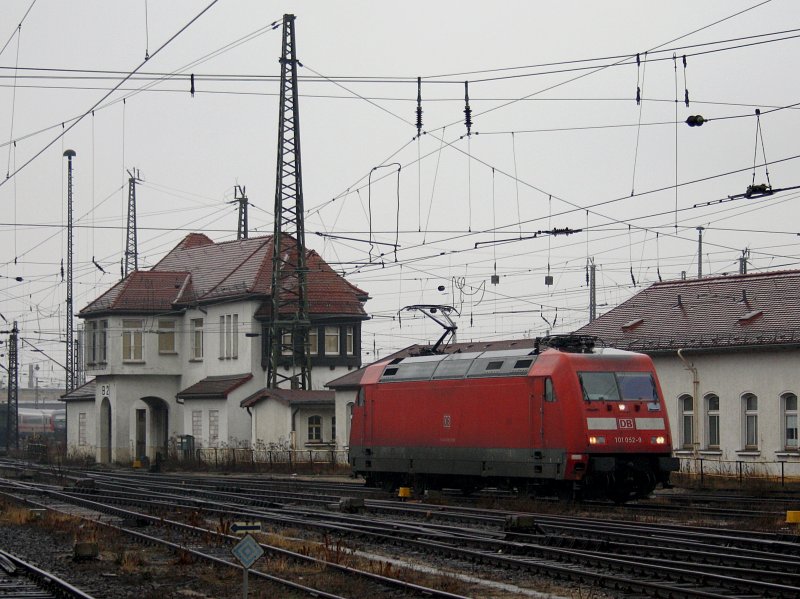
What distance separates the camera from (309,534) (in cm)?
2202

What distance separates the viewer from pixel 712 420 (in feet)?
122

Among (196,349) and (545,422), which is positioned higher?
(196,349)

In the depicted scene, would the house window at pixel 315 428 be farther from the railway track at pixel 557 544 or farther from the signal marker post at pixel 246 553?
the signal marker post at pixel 246 553

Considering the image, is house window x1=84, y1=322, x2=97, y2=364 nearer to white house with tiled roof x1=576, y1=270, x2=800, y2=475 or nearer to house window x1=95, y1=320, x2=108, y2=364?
house window x1=95, y1=320, x2=108, y2=364

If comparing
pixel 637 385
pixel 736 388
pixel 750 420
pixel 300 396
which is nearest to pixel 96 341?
pixel 300 396

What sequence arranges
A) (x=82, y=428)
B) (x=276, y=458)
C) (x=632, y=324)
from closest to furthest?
(x=632, y=324), (x=276, y=458), (x=82, y=428)

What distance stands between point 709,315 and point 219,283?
91.4ft

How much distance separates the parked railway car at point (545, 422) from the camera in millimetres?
25625

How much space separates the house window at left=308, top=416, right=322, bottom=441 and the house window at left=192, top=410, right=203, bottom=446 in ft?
27.0

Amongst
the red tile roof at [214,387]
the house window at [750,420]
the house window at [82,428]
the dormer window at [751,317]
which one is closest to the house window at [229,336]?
the red tile roof at [214,387]

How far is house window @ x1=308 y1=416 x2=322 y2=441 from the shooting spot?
170 feet

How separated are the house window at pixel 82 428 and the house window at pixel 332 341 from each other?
57.2 feet

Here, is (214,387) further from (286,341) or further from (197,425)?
(286,341)

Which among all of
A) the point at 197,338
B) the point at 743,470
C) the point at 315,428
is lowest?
the point at 743,470
